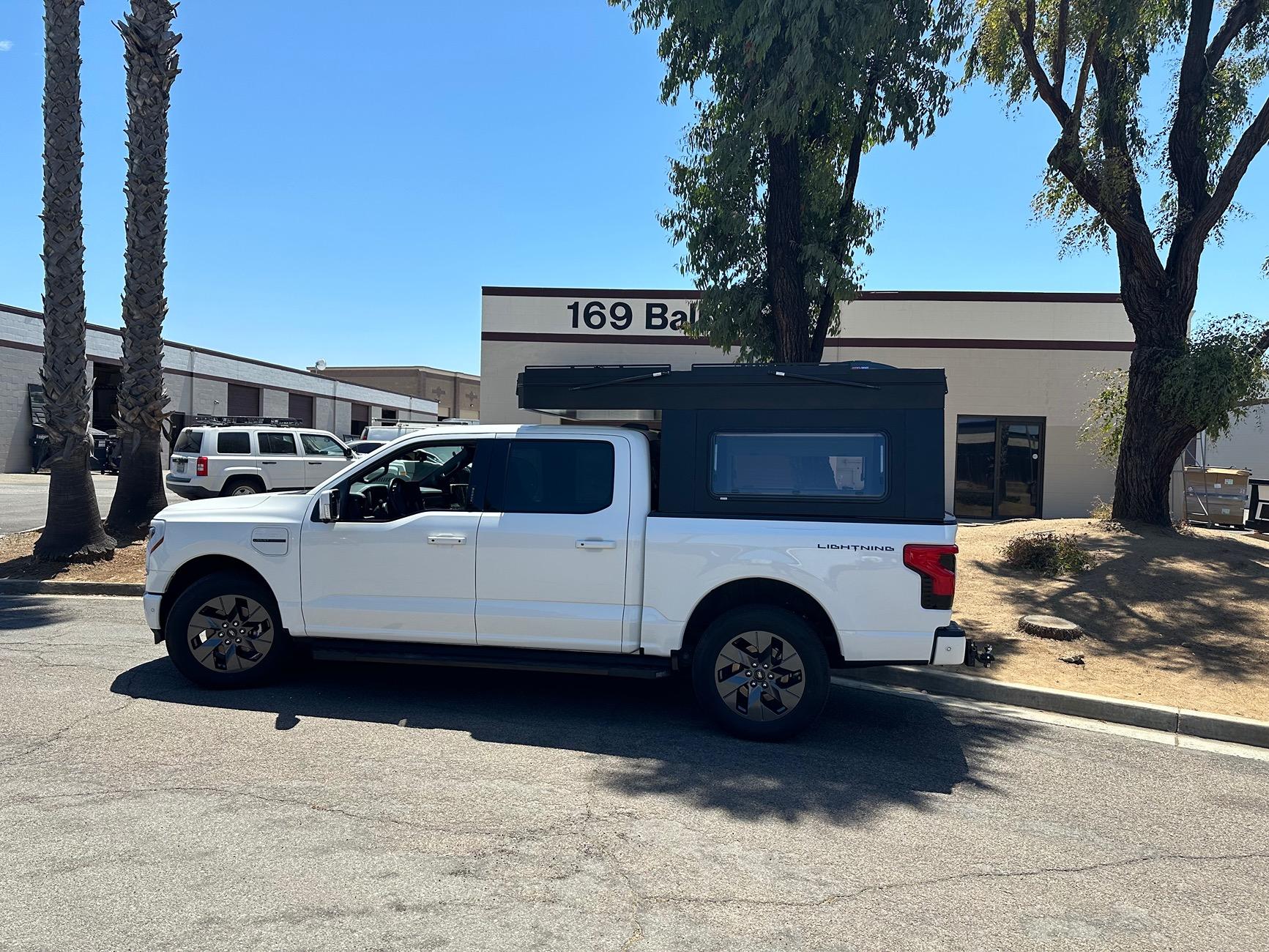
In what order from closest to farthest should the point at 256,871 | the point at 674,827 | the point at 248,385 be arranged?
the point at 256,871
the point at 674,827
the point at 248,385

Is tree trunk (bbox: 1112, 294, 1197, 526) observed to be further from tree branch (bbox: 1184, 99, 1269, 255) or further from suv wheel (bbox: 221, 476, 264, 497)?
suv wheel (bbox: 221, 476, 264, 497)

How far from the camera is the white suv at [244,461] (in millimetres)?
17906

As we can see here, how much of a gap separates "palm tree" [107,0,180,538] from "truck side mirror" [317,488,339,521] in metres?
7.08

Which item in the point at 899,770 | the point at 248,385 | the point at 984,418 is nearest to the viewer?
the point at 899,770

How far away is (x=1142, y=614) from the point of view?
8742 mm

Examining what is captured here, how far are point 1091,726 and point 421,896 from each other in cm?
481

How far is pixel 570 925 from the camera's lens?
10.6 ft

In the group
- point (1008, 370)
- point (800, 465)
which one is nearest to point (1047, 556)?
point (800, 465)

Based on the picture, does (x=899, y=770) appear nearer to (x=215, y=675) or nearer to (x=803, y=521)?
(x=803, y=521)

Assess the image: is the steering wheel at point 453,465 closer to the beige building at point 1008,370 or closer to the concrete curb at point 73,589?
the concrete curb at point 73,589

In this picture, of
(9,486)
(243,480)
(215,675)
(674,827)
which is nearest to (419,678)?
(215,675)

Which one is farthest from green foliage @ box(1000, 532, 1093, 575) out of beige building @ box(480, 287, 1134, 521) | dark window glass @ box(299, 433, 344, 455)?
dark window glass @ box(299, 433, 344, 455)

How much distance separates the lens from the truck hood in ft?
20.1

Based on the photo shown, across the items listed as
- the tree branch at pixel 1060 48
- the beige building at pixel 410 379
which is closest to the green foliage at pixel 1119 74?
the tree branch at pixel 1060 48
